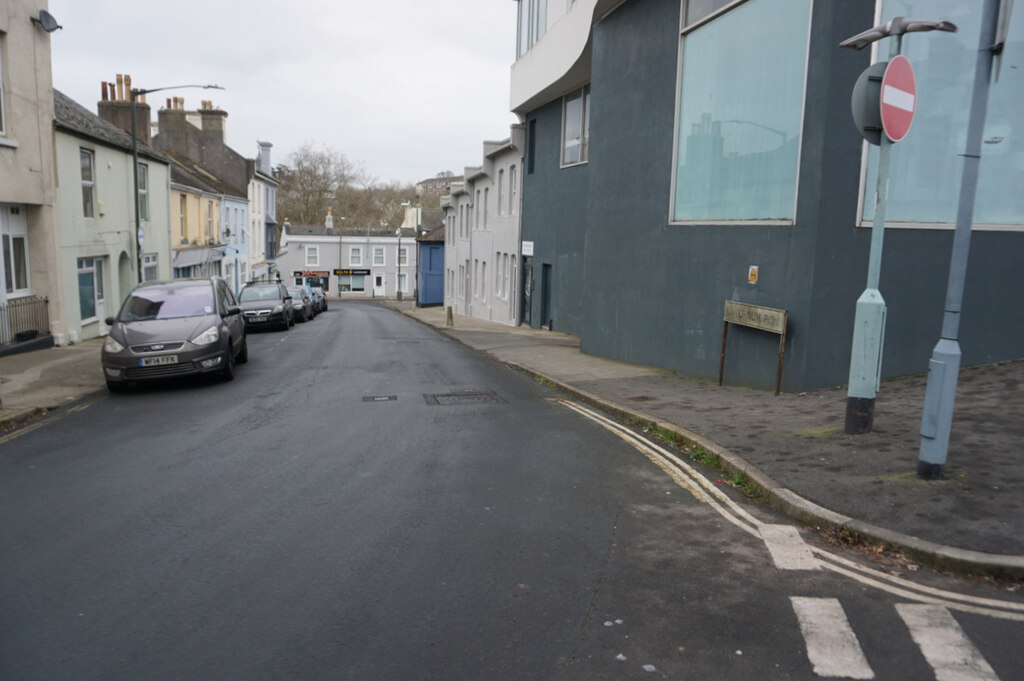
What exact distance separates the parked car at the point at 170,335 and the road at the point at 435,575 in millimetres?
3559

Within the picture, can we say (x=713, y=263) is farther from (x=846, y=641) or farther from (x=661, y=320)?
(x=846, y=641)

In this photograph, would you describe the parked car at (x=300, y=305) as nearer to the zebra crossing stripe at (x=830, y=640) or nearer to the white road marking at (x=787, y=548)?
the white road marking at (x=787, y=548)

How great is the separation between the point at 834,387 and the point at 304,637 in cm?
857

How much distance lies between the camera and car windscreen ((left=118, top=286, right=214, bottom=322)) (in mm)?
12930

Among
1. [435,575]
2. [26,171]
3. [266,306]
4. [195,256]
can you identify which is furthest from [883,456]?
[195,256]

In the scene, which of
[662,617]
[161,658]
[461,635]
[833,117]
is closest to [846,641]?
[662,617]

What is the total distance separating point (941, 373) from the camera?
5.91 meters

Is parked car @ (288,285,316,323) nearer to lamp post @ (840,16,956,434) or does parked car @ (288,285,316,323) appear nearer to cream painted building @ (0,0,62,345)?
cream painted building @ (0,0,62,345)

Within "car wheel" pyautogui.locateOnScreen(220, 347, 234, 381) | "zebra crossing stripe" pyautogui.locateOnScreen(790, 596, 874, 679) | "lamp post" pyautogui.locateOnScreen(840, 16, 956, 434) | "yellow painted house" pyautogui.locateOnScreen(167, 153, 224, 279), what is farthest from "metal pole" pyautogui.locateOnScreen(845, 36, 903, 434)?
"yellow painted house" pyautogui.locateOnScreen(167, 153, 224, 279)

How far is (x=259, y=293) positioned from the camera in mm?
28062

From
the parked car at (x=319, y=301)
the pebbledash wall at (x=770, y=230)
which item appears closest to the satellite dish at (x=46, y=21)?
the pebbledash wall at (x=770, y=230)

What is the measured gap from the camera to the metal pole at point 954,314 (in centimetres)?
579

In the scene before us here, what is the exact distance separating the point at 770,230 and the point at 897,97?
439cm

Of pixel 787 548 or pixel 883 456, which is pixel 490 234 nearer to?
pixel 883 456
